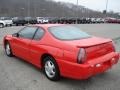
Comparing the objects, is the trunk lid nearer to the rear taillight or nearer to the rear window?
the rear taillight

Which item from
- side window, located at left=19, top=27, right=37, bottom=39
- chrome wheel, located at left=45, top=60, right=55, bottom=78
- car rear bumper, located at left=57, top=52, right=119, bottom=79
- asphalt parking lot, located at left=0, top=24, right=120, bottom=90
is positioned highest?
side window, located at left=19, top=27, right=37, bottom=39

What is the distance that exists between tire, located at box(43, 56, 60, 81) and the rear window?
63 cm

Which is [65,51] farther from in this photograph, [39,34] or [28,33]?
[28,33]

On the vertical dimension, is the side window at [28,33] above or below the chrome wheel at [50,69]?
above

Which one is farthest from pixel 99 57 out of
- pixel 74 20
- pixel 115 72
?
pixel 74 20

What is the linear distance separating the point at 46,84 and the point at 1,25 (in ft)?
85.8

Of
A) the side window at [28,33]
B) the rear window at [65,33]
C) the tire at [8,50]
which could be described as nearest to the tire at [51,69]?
the rear window at [65,33]

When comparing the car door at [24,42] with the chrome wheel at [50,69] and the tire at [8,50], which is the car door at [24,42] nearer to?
the tire at [8,50]

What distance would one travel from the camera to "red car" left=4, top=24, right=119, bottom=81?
4.96 metres

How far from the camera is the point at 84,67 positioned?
481 cm

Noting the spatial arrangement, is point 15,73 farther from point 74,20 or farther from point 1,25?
point 74,20

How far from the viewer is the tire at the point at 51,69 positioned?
17.9 ft

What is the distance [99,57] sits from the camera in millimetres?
5340

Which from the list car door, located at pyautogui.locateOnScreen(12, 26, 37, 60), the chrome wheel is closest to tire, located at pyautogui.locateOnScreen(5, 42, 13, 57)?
car door, located at pyautogui.locateOnScreen(12, 26, 37, 60)
